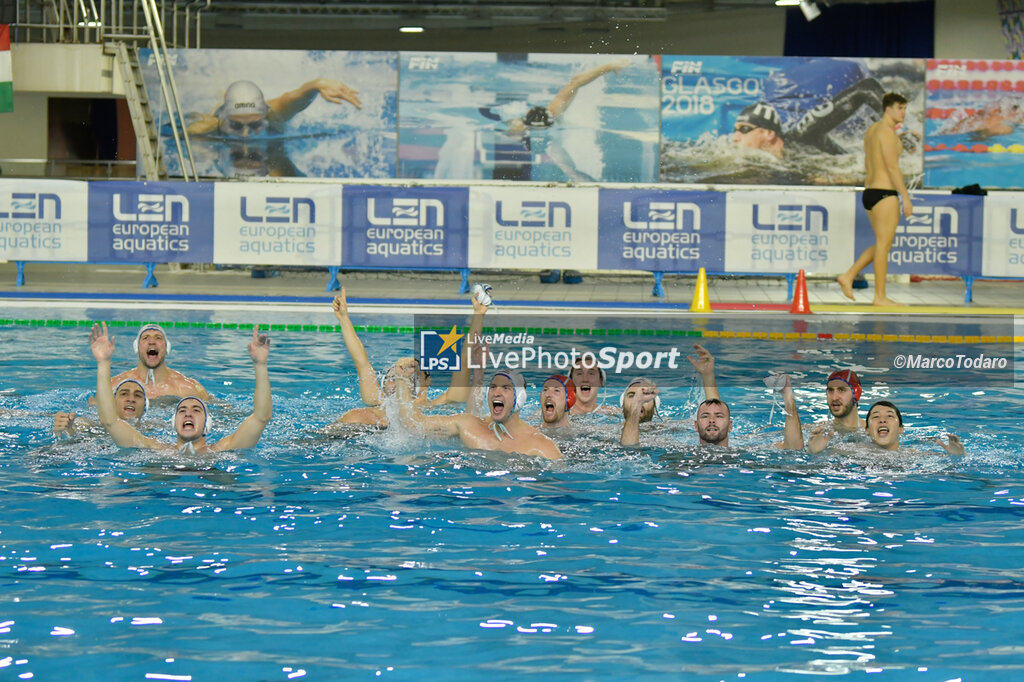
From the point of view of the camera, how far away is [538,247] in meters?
14.0

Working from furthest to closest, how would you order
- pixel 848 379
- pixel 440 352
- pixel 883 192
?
pixel 883 192
pixel 440 352
pixel 848 379

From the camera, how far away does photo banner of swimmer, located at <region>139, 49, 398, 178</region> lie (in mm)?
17188


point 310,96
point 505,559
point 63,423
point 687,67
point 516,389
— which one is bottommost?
point 505,559

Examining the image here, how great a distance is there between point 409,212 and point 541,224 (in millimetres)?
1474

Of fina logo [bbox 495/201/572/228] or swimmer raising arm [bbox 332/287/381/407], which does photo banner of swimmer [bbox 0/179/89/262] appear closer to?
fina logo [bbox 495/201/572/228]

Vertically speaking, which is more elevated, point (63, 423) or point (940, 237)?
point (940, 237)

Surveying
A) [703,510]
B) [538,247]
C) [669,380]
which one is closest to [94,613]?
[703,510]

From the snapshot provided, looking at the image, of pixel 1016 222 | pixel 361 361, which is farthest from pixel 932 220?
pixel 361 361

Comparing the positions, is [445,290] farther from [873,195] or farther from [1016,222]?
[1016,222]

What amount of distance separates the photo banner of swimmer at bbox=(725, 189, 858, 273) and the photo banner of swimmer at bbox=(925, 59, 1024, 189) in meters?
3.65

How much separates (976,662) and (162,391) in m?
5.58

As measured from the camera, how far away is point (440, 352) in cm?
952

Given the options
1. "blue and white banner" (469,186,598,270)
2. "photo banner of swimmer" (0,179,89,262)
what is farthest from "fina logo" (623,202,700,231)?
"photo banner of swimmer" (0,179,89,262)

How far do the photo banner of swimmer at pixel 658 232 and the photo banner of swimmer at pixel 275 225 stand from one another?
303cm
